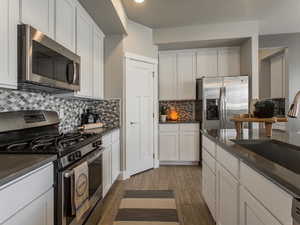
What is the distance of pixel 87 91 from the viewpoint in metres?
2.69

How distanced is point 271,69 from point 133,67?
12.8 ft

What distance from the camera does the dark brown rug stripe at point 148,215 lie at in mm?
2143

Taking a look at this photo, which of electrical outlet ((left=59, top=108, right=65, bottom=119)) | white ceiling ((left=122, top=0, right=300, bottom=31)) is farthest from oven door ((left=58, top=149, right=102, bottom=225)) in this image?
white ceiling ((left=122, top=0, right=300, bottom=31))

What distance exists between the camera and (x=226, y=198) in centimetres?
152

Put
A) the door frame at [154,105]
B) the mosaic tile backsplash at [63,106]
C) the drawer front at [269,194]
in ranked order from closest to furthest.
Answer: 1. the drawer front at [269,194]
2. the mosaic tile backsplash at [63,106]
3. the door frame at [154,105]

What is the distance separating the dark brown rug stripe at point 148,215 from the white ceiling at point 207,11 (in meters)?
2.85

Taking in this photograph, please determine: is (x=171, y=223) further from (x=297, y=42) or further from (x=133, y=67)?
(x=297, y=42)

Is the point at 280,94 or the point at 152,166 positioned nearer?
the point at 152,166

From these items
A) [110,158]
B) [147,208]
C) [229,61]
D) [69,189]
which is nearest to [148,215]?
[147,208]

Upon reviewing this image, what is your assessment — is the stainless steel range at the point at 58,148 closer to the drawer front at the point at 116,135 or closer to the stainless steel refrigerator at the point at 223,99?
the drawer front at the point at 116,135

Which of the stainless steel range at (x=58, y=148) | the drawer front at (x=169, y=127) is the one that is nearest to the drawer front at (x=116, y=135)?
the stainless steel range at (x=58, y=148)

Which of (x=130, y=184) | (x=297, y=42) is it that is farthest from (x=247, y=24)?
(x=130, y=184)

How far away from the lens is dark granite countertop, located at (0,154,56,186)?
86 cm

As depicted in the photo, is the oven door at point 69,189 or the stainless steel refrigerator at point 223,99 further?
the stainless steel refrigerator at point 223,99
